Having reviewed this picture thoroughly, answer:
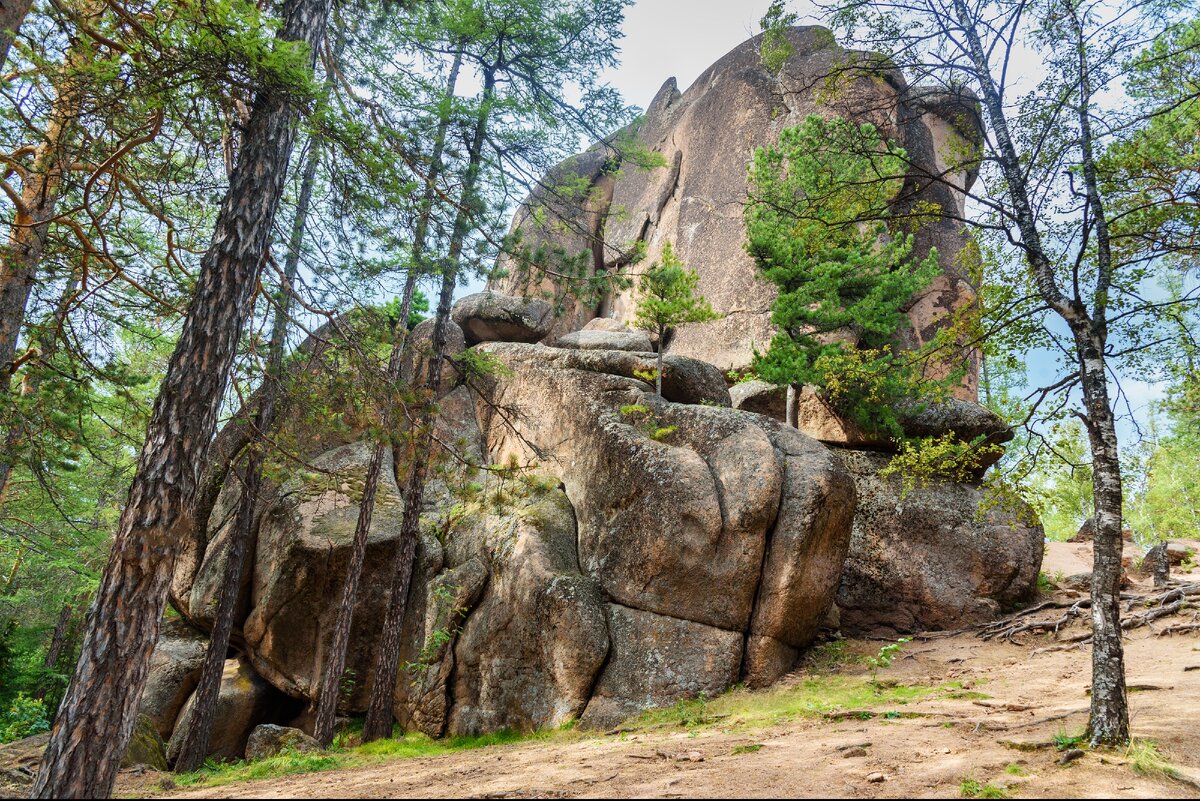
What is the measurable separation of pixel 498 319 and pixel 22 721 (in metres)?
15.7

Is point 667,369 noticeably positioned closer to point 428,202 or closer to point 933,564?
point 933,564

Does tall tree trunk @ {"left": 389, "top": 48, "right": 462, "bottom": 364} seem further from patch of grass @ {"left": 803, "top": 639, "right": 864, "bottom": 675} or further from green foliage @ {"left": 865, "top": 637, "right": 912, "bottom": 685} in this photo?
green foliage @ {"left": 865, "top": 637, "right": 912, "bottom": 685}

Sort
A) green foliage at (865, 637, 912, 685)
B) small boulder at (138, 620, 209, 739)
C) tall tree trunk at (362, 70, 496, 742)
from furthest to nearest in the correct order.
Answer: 1. small boulder at (138, 620, 209, 739)
2. green foliage at (865, 637, 912, 685)
3. tall tree trunk at (362, 70, 496, 742)

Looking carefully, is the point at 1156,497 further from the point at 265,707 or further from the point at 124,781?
the point at 124,781

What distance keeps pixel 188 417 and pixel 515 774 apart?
4.99 m

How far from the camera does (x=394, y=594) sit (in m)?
12.4

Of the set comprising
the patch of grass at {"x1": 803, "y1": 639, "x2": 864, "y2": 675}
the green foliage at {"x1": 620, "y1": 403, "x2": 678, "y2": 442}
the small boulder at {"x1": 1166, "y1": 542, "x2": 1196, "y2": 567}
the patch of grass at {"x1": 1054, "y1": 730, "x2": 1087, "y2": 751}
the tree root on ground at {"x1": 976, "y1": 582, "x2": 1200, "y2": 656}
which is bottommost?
the patch of grass at {"x1": 803, "y1": 639, "x2": 864, "y2": 675}

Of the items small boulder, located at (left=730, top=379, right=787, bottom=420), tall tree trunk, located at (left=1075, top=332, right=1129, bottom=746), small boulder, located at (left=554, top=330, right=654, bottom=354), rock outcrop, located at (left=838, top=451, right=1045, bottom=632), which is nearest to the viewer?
tall tree trunk, located at (left=1075, top=332, right=1129, bottom=746)

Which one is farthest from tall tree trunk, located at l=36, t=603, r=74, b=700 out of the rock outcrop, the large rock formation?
the rock outcrop

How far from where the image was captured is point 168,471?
20.4 ft

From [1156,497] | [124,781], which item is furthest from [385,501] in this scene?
[1156,497]

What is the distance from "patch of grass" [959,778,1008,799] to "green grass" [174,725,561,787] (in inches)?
257

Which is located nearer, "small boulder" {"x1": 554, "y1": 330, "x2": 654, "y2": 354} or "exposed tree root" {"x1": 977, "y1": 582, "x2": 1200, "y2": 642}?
"exposed tree root" {"x1": 977, "y1": 582, "x2": 1200, "y2": 642}

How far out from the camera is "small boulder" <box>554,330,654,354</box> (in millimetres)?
20875
